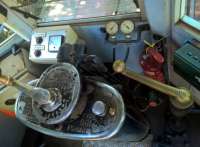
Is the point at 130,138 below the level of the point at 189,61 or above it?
below

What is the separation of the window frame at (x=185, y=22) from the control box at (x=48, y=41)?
738 mm

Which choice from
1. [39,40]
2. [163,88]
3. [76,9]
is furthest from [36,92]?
[76,9]

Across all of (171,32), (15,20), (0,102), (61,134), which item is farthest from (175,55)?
(0,102)

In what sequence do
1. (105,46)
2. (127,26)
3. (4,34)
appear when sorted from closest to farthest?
(127,26) < (105,46) < (4,34)

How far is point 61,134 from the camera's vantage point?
1519 millimetres

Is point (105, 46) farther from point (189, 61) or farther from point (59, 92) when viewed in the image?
point (59, 92)

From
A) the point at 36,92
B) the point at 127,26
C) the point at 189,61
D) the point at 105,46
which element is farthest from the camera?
the point at 105,46

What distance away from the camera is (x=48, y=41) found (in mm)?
2139

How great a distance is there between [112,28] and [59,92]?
0.64m

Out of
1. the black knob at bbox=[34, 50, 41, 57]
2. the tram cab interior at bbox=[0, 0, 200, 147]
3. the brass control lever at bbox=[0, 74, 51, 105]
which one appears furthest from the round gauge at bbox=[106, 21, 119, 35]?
the brass control lever at bbox=[0, 74, 51, 105]

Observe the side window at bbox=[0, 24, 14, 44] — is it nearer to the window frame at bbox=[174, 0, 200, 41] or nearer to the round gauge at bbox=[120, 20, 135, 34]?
the round gauge at bbox=[120, 20, 135, 34]

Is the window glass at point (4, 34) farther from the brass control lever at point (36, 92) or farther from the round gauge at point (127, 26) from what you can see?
the brass control lever at point (36, 92)

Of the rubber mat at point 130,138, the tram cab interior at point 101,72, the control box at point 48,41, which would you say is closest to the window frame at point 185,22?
the tram cab interior at point 101,72

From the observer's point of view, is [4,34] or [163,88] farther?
[4,34]
